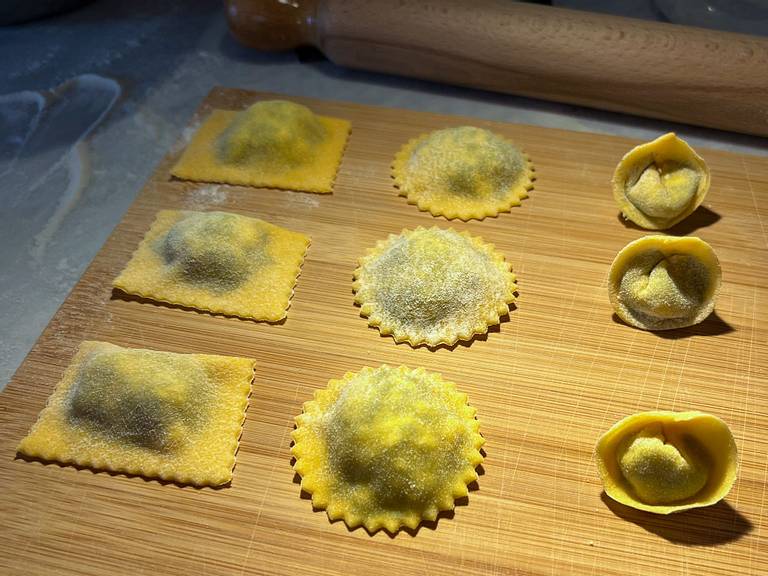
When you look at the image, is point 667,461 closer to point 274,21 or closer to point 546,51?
point 546,51

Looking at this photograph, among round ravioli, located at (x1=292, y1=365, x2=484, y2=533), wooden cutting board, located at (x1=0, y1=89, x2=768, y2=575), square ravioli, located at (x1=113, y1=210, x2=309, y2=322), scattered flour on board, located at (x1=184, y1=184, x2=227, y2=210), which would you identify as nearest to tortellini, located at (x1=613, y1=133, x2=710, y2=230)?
wooden cutting board, located at (x1=0, y1=89, x2=768, y2=575)

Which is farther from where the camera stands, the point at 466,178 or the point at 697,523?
the point at 466,178

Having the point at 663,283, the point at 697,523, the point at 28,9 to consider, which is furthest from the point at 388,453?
the point at 28,9

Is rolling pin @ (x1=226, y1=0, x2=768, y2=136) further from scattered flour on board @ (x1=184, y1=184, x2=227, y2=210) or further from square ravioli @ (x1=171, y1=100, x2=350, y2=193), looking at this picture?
scattered flour on board @ (x1=184, y1=184, x2=227, y2=210)

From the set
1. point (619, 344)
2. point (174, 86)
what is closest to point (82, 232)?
point (174, 86)

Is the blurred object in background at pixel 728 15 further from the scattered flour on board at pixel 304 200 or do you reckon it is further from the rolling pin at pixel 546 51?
the scattered flour on board at pixel 304 200

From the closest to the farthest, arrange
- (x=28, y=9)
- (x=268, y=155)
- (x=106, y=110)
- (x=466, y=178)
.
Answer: (x=466, y=178) → (x=268, y=155) → (x=106, y=110) → (x=28, y=9)
